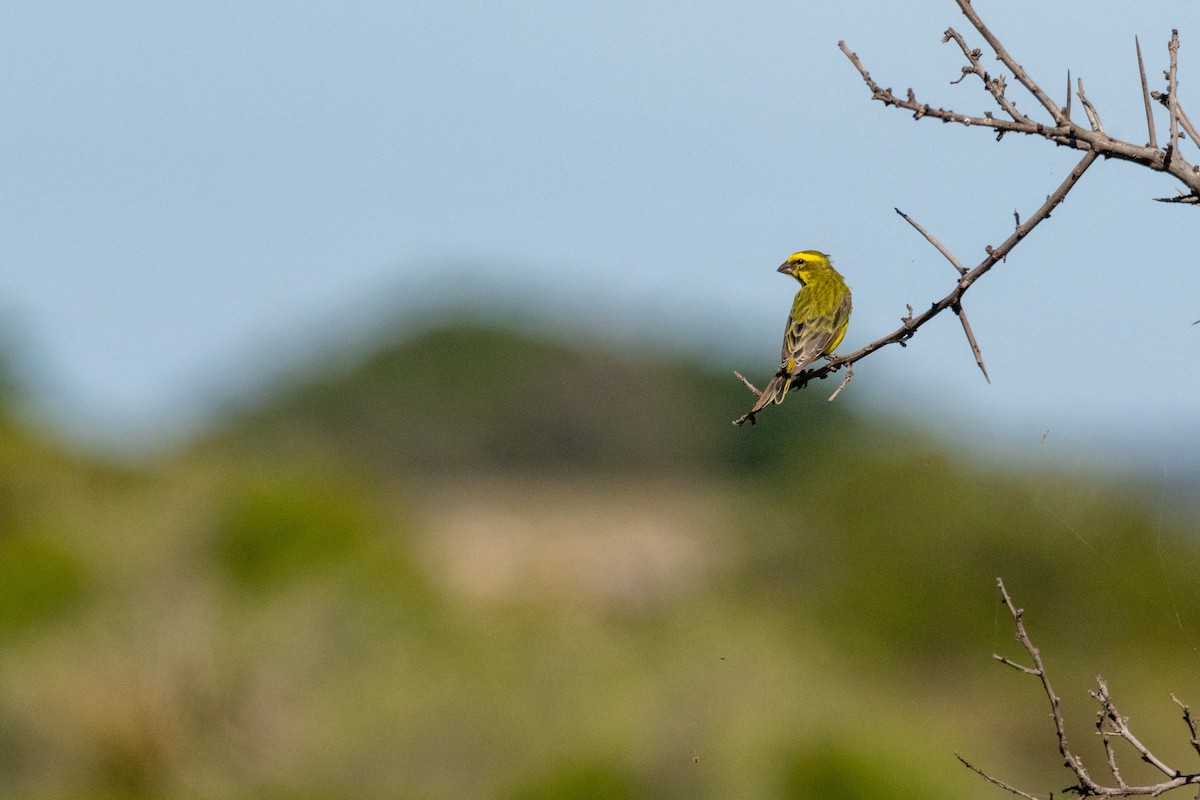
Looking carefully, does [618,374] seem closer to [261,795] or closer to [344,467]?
[344,467]

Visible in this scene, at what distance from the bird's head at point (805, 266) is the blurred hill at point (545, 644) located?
813 mm

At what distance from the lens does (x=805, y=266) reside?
732cm

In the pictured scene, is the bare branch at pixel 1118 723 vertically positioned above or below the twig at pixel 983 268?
below

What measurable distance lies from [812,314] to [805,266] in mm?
611

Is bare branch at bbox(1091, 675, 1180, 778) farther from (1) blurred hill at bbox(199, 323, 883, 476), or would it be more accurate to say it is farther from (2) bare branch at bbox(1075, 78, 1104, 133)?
(1) blurred hill at bbox(199, 323, 883, 476)

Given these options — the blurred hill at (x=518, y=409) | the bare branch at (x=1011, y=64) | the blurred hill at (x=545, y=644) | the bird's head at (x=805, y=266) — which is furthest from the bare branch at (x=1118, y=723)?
the blurred hill at (x=518, y=409)

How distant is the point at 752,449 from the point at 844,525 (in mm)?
29140

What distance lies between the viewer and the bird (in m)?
6.43

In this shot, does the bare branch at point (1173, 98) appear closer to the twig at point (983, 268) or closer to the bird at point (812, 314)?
the twig at point (983, 268)

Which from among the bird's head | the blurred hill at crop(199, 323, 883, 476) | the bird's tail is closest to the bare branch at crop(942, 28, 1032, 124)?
the bird's tail

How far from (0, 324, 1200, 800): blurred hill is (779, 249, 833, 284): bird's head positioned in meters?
0.81

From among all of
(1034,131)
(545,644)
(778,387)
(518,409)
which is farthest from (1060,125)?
(518,409)

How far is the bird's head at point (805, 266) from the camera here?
23.9ft

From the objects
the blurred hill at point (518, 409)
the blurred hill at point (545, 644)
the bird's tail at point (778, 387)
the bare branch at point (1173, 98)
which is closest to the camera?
the bare branch at point (1173, 98)
